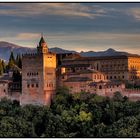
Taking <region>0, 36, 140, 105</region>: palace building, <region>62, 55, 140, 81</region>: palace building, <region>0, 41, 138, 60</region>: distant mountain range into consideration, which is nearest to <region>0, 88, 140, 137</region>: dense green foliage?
<region>0, 36, 140, 105</region>: palace building

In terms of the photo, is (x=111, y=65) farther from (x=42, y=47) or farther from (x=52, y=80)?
(x=42, y=47)

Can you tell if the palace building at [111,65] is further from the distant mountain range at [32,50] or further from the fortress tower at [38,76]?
the fortress tower at [38,76]

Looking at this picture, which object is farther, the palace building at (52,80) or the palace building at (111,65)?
the palace building at (111,65)

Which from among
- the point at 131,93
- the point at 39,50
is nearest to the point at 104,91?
the point at 131,93

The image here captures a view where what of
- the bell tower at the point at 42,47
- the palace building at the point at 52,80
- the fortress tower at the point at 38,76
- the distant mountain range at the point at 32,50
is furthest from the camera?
the bell tower at the point at 42,47

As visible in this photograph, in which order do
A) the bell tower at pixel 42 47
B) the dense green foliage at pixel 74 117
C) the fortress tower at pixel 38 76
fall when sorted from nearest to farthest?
the dense green foliage at pixel 74 117 → the fortress tower at pixel 38 76 → the bell tower at pixel 42 47

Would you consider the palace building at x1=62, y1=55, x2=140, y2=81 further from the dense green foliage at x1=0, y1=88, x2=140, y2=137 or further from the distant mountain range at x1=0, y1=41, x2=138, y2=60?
the dense green foliage at x1=0, y1=88, x2=140, y2=137

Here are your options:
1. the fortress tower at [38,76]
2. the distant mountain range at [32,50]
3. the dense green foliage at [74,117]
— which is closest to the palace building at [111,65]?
the distant mountain range at [32,50]
